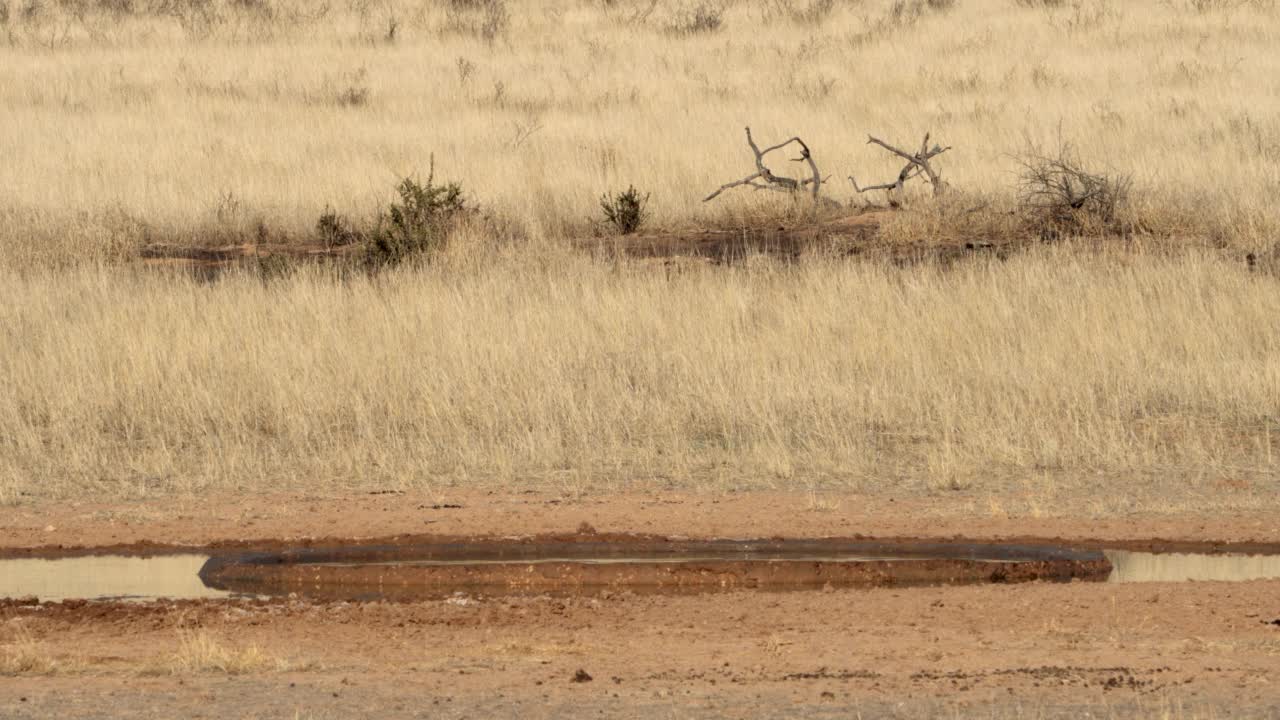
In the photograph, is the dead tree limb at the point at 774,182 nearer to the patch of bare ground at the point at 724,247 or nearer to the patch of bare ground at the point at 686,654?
the patch of bare ground at the point at 724,247

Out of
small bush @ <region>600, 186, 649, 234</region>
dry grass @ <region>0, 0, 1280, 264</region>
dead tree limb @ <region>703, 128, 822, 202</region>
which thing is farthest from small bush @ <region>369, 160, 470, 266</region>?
dead tree limb @ <region>703, 128, 822, 202</region>

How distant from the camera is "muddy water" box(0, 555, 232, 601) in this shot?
742cm

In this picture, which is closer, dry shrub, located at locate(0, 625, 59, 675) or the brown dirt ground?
the brown dirt ground

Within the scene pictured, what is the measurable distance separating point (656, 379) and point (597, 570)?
167 inches

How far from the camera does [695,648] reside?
620cm

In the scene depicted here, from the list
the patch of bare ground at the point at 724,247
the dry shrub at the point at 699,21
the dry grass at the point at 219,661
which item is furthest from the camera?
the dry shrub at the point at 699,21

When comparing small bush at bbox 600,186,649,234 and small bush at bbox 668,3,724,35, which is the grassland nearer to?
small bush at bbox 600,186,649,234

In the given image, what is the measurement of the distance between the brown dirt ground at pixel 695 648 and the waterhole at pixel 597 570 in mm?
270

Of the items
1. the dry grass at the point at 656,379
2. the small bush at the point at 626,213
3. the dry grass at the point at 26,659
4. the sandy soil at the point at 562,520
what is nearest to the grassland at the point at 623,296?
the dry grass at the point at 656,379

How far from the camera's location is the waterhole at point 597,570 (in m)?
7.53

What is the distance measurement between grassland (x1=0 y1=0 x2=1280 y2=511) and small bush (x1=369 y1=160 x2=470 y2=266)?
413 mm

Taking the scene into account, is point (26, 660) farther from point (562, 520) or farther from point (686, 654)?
point (562, 520)

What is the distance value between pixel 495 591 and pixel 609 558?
667 millimetres

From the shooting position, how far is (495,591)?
24.6ft
